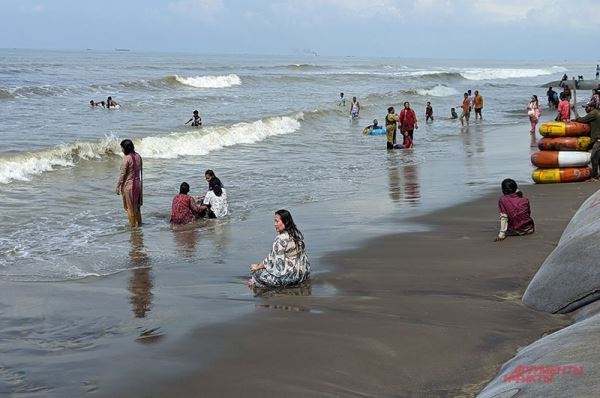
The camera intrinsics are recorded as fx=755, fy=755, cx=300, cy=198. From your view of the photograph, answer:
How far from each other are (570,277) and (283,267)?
288cm

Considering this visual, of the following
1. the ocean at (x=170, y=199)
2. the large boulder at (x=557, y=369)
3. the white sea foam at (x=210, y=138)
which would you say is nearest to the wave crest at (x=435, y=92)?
the ocean at (x=170, y=199)

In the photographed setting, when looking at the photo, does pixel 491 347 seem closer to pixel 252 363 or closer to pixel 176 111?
pixel 252 363

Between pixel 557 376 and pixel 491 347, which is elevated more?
pixel 557 376

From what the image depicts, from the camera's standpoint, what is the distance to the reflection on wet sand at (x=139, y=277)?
7282 millimetres

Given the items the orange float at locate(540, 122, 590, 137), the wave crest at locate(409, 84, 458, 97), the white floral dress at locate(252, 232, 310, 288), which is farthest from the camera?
the wave crest at locate(409, 84, 458, 97)

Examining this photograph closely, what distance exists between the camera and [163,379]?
519cm

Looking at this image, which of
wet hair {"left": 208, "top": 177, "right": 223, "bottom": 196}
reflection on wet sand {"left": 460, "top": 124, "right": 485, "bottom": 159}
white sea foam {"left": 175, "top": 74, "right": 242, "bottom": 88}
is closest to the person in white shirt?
wet hair {"left": 208, "top": 177, "right": 223, "bottom": 196}

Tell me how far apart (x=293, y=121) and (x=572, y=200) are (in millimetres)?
19320

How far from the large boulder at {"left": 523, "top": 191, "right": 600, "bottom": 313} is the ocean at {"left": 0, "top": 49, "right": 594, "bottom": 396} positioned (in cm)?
212

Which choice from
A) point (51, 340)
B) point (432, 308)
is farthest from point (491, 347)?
point (51, 340)

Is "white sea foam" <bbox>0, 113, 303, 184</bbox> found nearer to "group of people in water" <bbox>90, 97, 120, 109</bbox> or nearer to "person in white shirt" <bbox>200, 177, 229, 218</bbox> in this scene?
"person in white shirt" <bbox>200, 177, 229, 218</bbox>

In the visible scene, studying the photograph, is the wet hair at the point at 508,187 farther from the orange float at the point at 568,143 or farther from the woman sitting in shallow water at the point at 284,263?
the orange float at the point at 568,143

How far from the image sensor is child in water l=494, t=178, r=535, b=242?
9.12m

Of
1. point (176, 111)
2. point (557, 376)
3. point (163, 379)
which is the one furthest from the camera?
point (176, 111)
